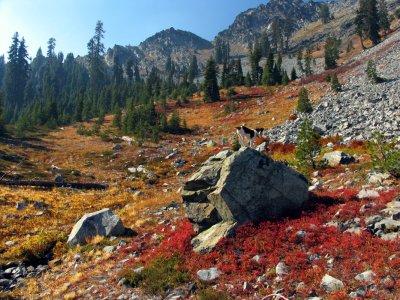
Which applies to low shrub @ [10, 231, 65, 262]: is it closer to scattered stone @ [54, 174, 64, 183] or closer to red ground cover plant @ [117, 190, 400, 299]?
red ground cover plant @ [117, 190, 400, 299]

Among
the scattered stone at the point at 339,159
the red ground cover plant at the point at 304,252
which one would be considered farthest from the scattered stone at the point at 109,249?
the scattered stone at the point at 339,159

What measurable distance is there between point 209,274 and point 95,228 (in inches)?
358

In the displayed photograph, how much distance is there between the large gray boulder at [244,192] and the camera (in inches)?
573

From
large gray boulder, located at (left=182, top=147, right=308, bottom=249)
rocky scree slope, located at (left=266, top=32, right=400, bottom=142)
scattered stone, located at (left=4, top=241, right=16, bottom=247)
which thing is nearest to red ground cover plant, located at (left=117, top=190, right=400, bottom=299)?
large gray boulder, located at (left=182, top=147, right=308, bottom=249)

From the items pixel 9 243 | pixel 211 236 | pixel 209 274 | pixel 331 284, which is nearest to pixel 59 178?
pixel 9 243

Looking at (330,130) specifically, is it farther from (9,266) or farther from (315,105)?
(9,266)

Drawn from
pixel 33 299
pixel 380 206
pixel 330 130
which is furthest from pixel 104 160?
pixel 380 206

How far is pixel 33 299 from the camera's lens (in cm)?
1323

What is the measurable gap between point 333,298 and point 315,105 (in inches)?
1813

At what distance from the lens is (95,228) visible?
1891 cm

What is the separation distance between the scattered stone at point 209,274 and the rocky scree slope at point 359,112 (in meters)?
21.0

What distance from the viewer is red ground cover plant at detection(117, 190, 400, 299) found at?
9922 millimetres

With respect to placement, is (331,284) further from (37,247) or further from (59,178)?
(59,178)

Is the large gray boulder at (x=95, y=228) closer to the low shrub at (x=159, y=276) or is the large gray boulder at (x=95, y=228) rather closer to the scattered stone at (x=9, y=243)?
the scattered stone at (x=9, y=243)
